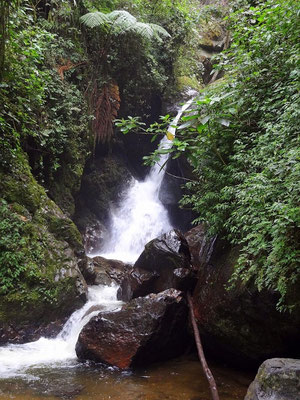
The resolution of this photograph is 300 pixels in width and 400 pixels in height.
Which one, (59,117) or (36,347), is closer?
(36,347)

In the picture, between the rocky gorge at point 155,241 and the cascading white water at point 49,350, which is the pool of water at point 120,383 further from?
the cascading white water at point 49,350

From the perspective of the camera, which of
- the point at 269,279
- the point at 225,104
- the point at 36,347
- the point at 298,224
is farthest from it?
the point at 36,347

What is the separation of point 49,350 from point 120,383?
1.75m

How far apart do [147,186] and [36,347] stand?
8.52 meters

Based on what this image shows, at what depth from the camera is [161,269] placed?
6.74 m

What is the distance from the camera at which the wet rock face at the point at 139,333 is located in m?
4.84

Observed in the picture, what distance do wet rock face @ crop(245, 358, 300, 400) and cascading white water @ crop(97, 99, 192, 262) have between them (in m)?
8.02

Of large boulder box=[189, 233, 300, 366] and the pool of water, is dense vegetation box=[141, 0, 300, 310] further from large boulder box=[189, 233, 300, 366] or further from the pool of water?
the pool of water

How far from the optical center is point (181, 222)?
12117 millimetres

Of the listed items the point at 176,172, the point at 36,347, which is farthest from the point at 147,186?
the point at 36,347

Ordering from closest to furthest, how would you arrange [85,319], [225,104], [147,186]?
[225,104] → [85,319] → [147,186]

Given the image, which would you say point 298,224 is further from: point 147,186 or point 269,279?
point 147,186

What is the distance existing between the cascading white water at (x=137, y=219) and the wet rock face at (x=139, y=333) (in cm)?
561

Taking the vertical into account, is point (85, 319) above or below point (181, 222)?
below
